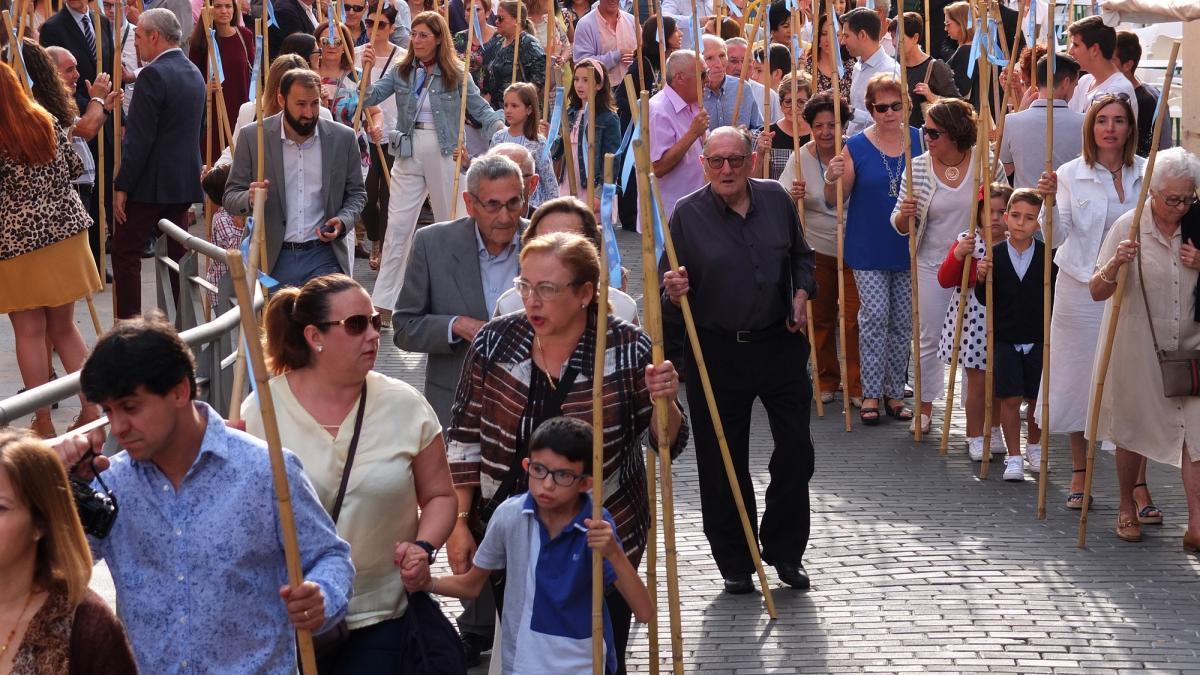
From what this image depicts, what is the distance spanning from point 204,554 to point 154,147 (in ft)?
24.8

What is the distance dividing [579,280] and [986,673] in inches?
88.4

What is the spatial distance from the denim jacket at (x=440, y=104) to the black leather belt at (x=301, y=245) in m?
2.64

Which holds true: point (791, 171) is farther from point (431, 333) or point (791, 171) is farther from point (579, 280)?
point (579, 280)

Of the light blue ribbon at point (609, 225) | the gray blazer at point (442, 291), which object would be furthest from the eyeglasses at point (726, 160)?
the light blue ribbon at point (609, 225)

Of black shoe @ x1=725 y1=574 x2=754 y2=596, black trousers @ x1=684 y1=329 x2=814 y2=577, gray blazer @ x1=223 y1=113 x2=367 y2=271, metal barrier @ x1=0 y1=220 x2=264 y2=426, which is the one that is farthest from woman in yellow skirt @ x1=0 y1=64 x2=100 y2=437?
black shoe @ x1=725 y1=574 x2=754 y2=596

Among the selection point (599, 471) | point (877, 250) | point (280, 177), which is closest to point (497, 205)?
point (599, 471)

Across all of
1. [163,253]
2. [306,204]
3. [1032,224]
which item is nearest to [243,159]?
[306,204]

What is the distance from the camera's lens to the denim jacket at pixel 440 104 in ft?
39.1

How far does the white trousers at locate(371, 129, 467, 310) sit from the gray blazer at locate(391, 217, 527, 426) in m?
5.48

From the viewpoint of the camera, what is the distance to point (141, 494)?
3.68 metres

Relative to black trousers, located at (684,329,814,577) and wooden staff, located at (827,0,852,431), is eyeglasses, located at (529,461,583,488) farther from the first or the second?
wooden staff, located at (827,0,852,431)

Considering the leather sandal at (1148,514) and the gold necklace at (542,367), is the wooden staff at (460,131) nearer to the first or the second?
the leather sandal at (1148,514)

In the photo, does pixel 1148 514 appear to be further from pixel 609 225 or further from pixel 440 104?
pixel 440 104

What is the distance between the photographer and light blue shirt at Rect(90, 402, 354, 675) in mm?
3680
